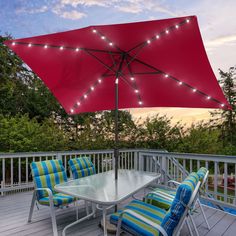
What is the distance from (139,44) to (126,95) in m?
1.65

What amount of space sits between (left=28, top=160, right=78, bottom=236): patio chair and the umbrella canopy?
1241 millimetres

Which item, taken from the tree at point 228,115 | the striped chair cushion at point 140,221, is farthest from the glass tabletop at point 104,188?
the tree at point 228,115

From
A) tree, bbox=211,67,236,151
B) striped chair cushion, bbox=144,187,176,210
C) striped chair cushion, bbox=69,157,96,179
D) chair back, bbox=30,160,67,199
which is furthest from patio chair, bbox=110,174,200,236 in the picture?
tree, bbox=211,67,236,151

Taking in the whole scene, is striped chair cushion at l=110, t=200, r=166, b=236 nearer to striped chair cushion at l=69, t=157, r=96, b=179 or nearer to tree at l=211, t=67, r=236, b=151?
striped chair cushion at l=69, t=157, r=96, b=179

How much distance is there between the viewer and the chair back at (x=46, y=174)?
10.2 ft

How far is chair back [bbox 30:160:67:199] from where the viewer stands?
3.10 meters

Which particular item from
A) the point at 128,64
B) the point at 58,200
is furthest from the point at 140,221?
the point at 128,64

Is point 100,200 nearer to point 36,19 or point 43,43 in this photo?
point 43,43

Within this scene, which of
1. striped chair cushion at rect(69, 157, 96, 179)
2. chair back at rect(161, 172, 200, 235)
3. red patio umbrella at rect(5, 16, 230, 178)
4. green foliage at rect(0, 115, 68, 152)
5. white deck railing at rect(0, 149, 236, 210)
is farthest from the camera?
green foliage at rect(0, 115, 68, 152)

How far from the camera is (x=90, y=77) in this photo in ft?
11.8

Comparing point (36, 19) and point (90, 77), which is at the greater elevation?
point (36, 19)

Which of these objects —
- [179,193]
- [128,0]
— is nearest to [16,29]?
[128,0]

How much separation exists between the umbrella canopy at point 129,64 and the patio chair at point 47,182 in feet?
4.07

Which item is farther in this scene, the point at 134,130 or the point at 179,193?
the point at 134,130
